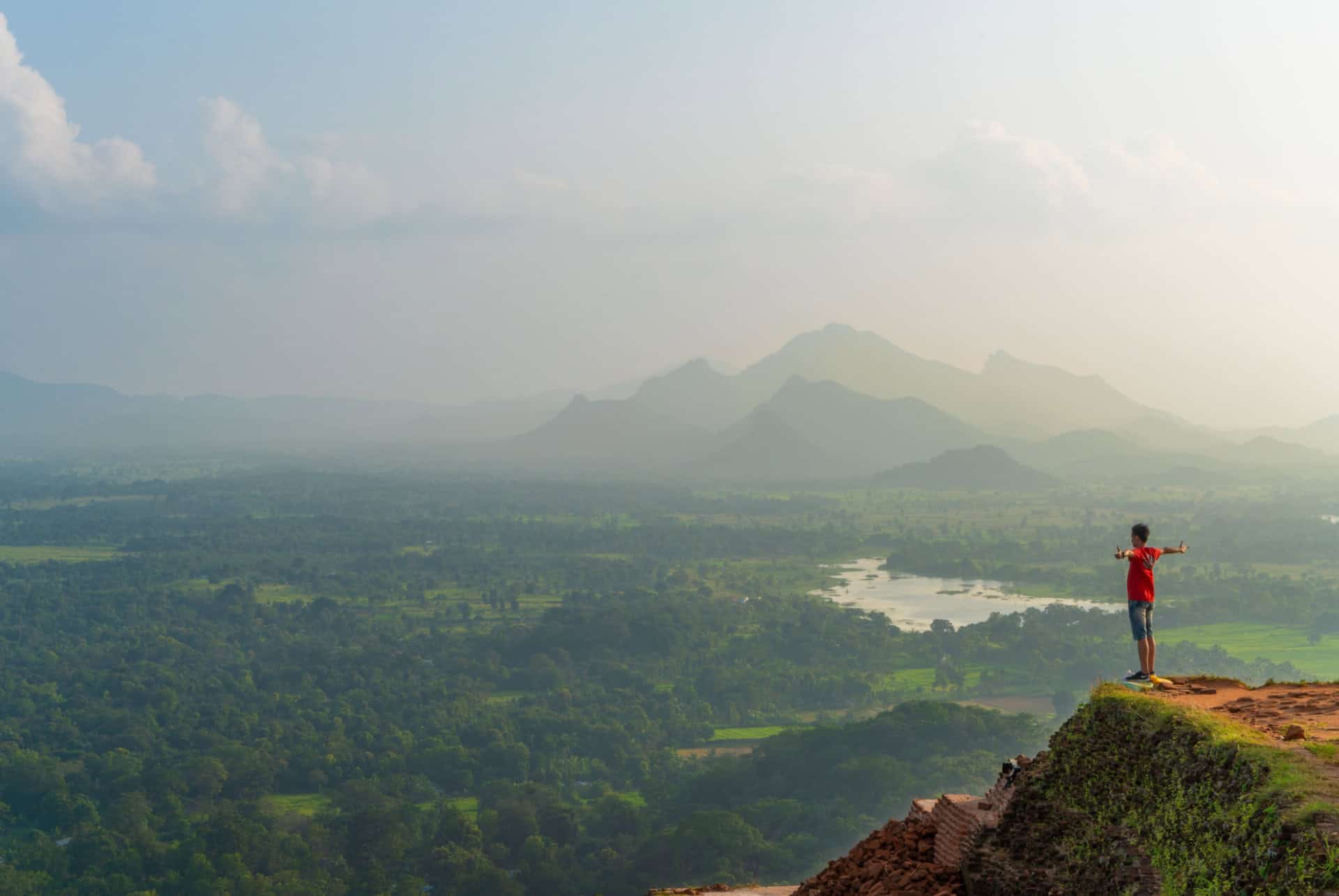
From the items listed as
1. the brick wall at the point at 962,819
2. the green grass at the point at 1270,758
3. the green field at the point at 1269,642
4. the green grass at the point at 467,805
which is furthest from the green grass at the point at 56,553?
the green grass at the point at 1270,758

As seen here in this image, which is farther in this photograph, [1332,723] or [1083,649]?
[1083,649]

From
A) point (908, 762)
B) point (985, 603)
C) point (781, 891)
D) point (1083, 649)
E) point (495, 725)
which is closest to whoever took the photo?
point (781, 891)

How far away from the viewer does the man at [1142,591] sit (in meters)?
10.4

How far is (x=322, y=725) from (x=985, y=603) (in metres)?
57.4

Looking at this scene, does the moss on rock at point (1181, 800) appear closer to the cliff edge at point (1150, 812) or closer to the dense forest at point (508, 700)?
the cliff edge at point (1150, 812)

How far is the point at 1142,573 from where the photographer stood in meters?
10.5

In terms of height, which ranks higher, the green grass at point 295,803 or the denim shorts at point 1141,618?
the denim shorts at point 1141,618

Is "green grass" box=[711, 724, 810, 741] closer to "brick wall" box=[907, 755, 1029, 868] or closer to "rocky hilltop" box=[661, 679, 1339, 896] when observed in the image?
"brick wall" box=[907, 755, 1029, 868]

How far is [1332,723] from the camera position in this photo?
868 cm

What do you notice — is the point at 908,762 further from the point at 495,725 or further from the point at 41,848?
the point at 41,848

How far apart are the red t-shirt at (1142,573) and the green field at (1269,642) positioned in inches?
2345

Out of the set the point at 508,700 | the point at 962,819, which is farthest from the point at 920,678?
the point at 962,819

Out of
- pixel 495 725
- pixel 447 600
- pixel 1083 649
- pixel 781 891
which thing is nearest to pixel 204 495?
pixel 447 600

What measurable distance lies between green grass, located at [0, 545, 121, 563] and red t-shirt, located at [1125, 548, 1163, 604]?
13083cm
